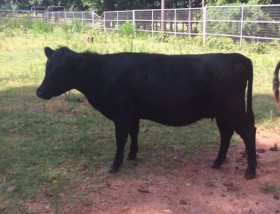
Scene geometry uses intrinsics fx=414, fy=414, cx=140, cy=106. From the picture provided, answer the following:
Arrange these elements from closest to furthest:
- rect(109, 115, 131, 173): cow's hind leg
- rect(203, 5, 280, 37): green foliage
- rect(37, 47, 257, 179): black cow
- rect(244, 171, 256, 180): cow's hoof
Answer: rect(37, 47, 257, 179): black cow
rect(244, 171, 256, 180): cow's hoof
rect(109, 115, 131, 173): cow's hind leg
rect(203, 5, 280, 37): green foliage

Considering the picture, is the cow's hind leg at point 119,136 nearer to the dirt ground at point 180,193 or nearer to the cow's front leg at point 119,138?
the cow's front leg at point 119,138

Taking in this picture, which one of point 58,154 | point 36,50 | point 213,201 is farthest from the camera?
point 36,50

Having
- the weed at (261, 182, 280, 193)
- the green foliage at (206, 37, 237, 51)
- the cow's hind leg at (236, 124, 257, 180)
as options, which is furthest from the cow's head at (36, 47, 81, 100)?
the green foliage at (206, 37, 237, 51)

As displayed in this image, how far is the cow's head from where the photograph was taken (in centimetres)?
466

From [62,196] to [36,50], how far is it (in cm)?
1330

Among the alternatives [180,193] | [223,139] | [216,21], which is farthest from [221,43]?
[180,193]

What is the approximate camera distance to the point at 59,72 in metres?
4.66

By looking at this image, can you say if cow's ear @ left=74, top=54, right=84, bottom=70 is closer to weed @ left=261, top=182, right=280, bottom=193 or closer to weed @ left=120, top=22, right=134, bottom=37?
weed @ left=261, top=182, right=280, bottom=193

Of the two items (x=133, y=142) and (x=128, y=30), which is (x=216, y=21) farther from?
(x=133, y=142)

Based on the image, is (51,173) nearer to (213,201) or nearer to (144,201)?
(144,201)

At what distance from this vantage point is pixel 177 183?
439cm

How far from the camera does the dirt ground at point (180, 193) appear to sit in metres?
3.84

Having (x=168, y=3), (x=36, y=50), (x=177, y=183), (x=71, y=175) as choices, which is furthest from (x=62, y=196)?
(x=168, y=3)

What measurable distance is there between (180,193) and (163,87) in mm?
1156
